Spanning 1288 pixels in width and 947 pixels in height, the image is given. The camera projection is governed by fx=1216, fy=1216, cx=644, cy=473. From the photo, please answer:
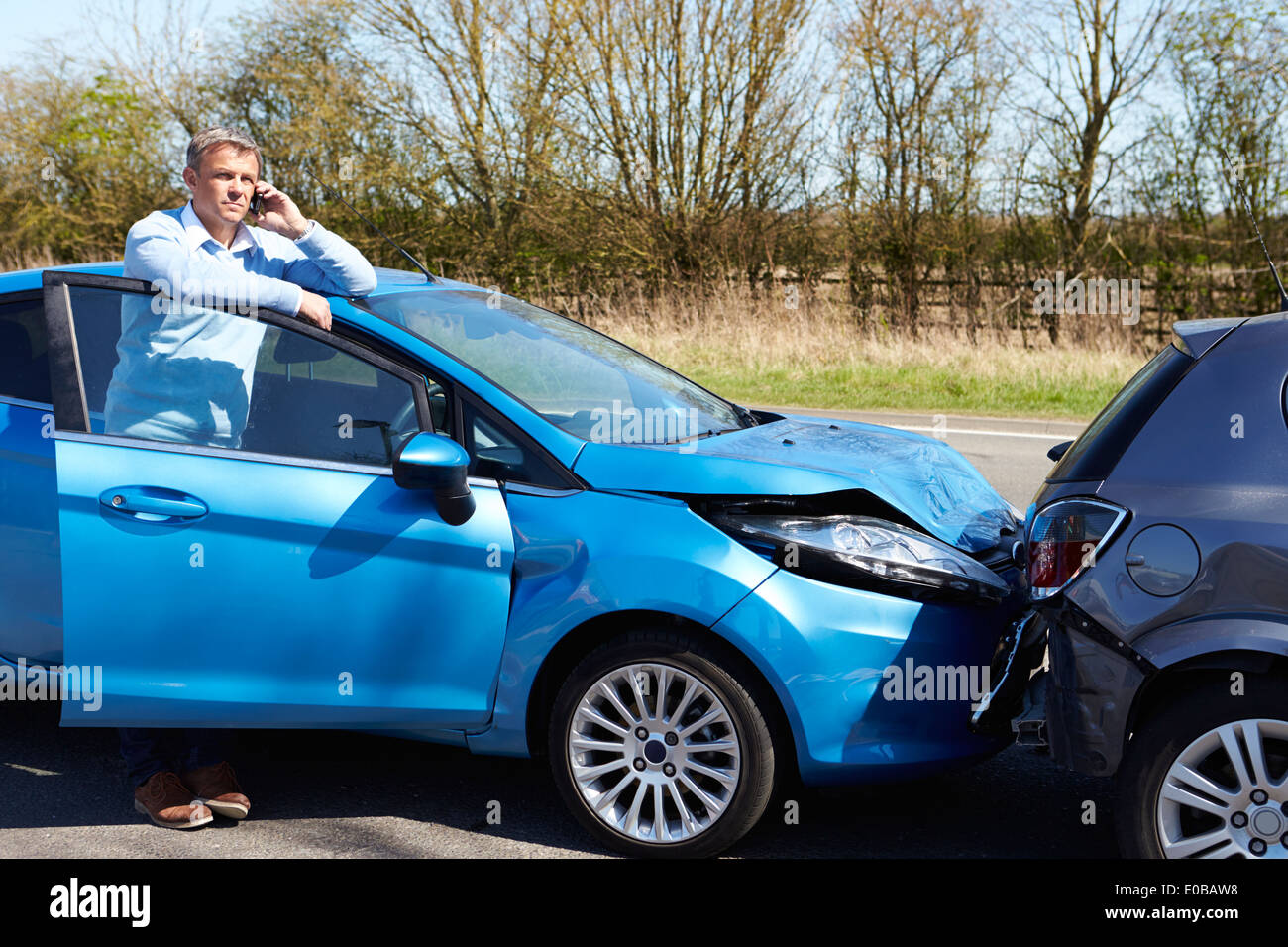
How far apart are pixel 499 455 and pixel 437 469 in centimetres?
29

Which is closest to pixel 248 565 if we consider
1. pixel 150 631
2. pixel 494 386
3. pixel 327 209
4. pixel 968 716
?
pixel 150 631

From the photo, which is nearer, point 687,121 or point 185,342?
point 185,342

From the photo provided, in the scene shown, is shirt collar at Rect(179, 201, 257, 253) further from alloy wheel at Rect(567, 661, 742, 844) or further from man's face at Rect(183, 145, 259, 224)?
alloy wheel at Rect(567, 661, 742, 844)

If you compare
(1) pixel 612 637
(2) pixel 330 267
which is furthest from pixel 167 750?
(2) pixel 330 267

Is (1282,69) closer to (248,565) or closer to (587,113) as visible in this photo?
(587,113)

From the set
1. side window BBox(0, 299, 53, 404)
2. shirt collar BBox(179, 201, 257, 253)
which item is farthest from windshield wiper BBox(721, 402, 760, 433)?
side window BBox(0, 299, 53, 404)

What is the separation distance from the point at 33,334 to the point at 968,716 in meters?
3.24

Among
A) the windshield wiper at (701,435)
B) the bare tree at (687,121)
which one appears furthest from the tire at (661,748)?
the bare tree at (687,121)

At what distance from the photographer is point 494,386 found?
143 inches

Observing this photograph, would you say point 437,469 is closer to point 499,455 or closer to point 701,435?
point 499,455

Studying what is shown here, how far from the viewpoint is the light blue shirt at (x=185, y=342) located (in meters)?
3.61

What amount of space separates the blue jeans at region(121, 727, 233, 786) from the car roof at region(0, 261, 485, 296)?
145 centimetres

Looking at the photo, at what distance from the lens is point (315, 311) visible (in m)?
3.69

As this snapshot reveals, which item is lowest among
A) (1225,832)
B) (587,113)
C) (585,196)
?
(1225,832)
